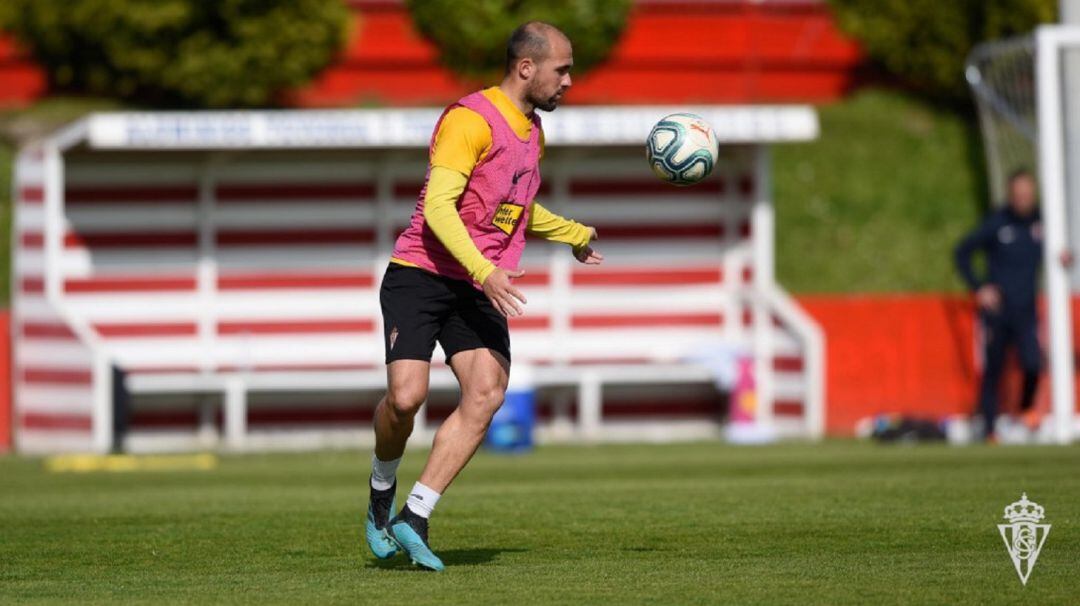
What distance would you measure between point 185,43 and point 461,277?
54.9 ft

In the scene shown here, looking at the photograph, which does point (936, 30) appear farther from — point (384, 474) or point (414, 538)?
point (414, 538)

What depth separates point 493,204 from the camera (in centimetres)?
822

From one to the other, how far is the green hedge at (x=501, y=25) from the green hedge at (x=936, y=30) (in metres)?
4.53

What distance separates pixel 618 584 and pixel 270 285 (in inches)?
538

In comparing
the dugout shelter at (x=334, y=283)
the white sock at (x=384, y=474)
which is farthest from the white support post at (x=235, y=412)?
the white sock at (x=384, y=474)

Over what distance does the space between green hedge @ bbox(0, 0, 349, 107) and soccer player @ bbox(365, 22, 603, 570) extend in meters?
16.4

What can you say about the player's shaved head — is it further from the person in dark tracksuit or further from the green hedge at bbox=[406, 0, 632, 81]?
the green hedge at bbox=[406, 0, 632, 81]

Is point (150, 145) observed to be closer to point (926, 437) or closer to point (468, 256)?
point (926, 437)

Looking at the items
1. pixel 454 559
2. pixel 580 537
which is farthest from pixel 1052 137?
pixel 454 559

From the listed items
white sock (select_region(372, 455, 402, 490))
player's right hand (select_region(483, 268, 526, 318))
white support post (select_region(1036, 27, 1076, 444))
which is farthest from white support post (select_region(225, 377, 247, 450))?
player's right hand (select_region(483, 268, 526, 318))

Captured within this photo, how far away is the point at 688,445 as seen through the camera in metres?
19.1

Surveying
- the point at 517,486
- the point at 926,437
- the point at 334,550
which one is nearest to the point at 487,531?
the point at 334,550

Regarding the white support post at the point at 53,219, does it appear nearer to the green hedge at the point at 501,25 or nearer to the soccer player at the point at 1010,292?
the green hedge at the point at 501,25

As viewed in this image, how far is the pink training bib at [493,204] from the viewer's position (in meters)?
8.16
